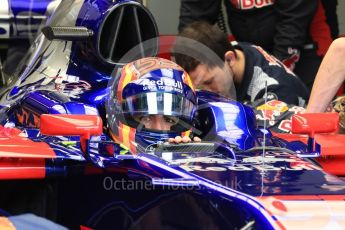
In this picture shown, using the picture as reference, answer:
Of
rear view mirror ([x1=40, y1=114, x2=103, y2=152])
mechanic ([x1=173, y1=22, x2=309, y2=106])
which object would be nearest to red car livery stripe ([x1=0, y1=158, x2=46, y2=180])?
rear view mirror ([x1=40, y1=114, x2=103, y2=152])

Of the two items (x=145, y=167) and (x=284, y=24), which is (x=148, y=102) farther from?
(x=284, y=24)

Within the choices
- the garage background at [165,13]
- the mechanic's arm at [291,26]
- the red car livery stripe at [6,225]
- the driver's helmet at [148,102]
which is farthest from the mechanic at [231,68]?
the red car livery stripe at [6,225]

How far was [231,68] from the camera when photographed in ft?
14.1

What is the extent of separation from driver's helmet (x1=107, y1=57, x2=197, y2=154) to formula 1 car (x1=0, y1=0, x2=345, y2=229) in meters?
0.08

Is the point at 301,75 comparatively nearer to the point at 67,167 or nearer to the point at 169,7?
the point at 169,7

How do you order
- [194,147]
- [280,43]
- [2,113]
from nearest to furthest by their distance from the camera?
[194,147]
[2,113]
[280,43]

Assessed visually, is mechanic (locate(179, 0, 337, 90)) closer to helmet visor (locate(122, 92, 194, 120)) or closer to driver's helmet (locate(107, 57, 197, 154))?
driver's helmet (locate(107, 57, 197, 154))

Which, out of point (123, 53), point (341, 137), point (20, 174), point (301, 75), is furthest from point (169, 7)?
point (20, 174)

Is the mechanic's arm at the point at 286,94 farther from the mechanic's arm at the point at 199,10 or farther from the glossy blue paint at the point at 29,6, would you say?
the glossy blue paint at the point at 29,6

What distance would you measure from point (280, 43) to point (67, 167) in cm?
229

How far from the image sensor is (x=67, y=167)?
9.64 ft

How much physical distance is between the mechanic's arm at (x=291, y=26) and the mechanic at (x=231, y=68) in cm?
43

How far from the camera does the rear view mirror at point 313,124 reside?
299 centimetres

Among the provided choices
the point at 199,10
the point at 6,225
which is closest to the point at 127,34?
the point at 199,10
